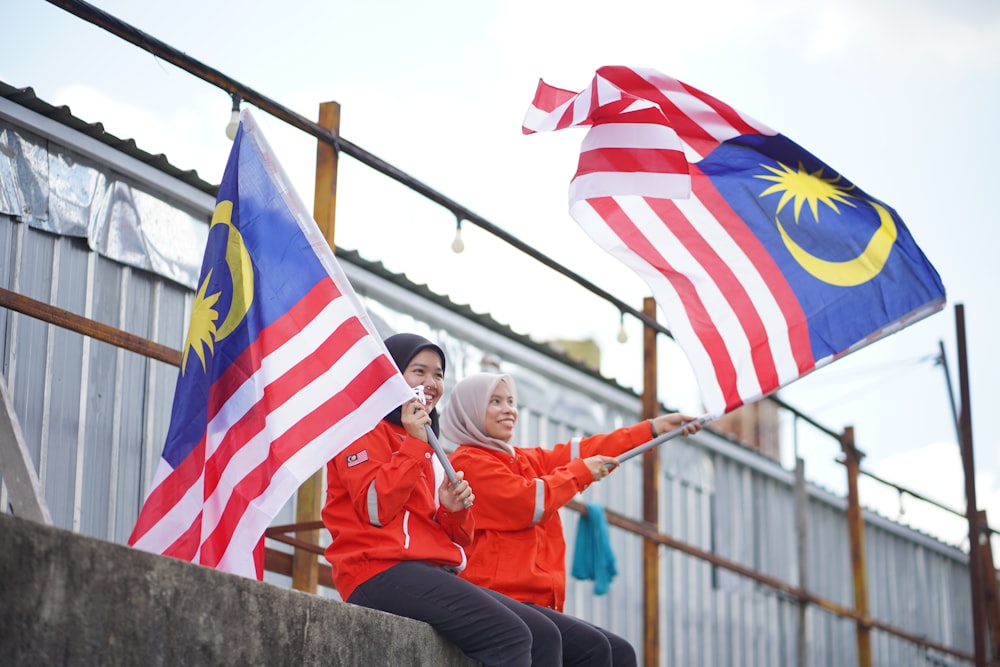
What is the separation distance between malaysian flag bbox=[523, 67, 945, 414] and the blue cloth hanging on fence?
6.63 feet

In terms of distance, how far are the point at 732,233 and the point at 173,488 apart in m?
2.70

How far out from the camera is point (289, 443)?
13.8 feet

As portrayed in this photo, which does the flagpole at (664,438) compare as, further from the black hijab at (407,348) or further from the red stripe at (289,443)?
the red stripe at (289,443)

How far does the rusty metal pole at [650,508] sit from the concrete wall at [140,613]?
394cm

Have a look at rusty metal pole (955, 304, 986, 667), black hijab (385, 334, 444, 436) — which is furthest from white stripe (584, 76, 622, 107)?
rusty metal pole (955, 304, 986, 667)

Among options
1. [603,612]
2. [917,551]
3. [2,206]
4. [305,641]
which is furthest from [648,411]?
[917,551]

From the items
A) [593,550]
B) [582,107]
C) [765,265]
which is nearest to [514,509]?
[765,265]

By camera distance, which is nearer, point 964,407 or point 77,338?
point 77,338

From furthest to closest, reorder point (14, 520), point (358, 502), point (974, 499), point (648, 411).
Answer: point (974, 499) < point (648, 411) < point (358, 502) < point (14, 520)

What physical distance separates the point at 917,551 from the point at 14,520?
41.0 ft

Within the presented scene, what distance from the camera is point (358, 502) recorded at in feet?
14.4

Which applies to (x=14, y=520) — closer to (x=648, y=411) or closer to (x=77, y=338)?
(x=77, y=338)

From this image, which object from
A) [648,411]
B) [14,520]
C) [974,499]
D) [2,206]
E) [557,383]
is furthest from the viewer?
[974,499]

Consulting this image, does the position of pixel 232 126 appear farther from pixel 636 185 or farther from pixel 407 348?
pixel 636 185
